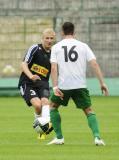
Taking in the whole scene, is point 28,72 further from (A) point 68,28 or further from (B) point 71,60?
(A) point 68,28

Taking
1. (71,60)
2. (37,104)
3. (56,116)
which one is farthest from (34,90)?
Result: (71,60)

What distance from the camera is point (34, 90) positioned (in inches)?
600

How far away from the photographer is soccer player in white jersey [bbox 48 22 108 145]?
1320cm

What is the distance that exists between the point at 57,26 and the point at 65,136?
784 inches

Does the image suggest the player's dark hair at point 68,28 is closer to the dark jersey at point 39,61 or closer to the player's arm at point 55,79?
the player's arm at point 55,79

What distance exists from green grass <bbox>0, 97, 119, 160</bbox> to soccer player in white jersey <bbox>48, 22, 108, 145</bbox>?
1.97 feet

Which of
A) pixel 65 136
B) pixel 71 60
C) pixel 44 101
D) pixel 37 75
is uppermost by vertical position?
pixel 71 60

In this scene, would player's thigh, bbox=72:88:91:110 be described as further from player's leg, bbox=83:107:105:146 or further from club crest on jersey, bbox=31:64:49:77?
club crest on jersey, bbox=31:64:49:77

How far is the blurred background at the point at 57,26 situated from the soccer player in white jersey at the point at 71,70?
19758mm

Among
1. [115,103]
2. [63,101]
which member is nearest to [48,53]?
[63,101]

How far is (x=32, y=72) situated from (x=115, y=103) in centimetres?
1187

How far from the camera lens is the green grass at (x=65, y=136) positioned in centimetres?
1166

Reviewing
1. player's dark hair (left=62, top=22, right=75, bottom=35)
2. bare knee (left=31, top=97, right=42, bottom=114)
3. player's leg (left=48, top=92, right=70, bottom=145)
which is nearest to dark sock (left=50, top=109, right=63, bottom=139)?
player's leg (left=48, top=92, right=70, bottom=145)

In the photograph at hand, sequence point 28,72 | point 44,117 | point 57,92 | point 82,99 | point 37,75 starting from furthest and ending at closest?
point 37,75
point 28,72
point 44,117
point 82,99
point 57,92
